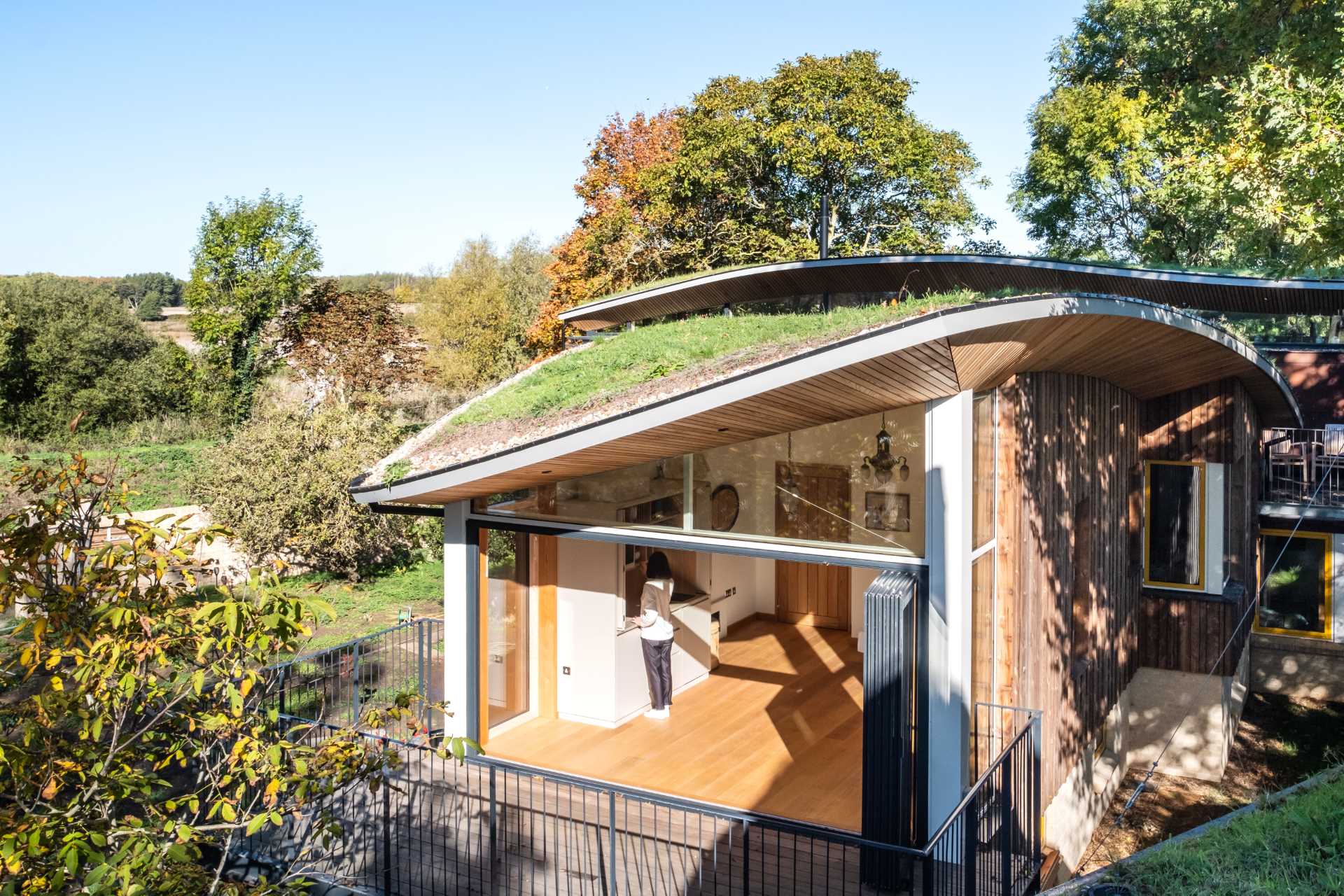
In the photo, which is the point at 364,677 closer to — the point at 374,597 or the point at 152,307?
the point at 374,597

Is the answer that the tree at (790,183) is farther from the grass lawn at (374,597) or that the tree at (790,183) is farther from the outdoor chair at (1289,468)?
the outdoor chair at (1289,468)

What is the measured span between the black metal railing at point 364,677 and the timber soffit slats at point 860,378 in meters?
2.33

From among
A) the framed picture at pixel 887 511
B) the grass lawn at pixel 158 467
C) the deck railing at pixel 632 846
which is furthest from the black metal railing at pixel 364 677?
the grass lawn at pixel 158 467

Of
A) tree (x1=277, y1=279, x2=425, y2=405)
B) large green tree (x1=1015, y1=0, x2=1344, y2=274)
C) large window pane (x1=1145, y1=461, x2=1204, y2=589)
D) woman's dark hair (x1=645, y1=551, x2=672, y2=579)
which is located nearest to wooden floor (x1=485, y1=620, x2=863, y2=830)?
woman's dark hair (x1=645, y1=551, x2=672, y2=579)

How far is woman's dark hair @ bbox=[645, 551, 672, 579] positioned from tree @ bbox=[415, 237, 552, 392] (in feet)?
85.8

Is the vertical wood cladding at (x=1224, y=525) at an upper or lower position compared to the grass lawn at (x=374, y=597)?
upper

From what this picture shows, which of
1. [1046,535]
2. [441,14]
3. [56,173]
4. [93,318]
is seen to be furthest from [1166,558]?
[56,173]

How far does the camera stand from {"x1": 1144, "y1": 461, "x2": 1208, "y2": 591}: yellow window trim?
11445 mm

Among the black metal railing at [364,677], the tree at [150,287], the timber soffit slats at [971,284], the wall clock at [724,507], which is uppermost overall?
the tree at [150,287]

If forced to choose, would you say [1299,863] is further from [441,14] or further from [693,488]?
[441,14]

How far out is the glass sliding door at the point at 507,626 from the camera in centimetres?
898

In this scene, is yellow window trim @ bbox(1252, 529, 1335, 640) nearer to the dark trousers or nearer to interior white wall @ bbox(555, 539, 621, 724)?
the dark trousers

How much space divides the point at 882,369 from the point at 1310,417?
45.9 feet

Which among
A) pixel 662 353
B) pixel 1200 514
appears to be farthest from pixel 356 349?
pixel 1200 514
